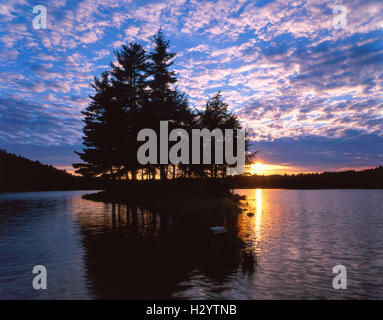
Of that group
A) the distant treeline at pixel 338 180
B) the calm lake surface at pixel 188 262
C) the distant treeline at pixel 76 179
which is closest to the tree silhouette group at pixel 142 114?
the calm lake surface at pixel 188 262

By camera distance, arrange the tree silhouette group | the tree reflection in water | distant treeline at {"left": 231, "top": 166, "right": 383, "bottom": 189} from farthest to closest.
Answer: distant treeline at {"left": 231, "top": 166, "right": 383, "bottom": 189} → the tree silhouette group → the tree reflection in water

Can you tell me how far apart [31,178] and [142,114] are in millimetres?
149126

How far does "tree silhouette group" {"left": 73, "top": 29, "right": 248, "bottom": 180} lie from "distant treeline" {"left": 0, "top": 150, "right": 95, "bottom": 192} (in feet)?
372

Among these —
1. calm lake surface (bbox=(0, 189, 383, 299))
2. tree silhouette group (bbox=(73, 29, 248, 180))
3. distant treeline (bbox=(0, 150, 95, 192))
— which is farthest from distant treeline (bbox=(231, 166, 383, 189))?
calm lake surface (bbox=(0, 189, 383, 299))

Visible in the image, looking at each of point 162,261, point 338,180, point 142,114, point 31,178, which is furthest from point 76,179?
point 162,261

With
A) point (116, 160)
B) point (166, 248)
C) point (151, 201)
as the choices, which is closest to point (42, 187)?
point (116, 160)

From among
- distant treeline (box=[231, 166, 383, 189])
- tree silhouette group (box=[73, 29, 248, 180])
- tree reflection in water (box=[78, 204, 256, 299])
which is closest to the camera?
tree reflection in water (box=[78, 204, 256, 299])

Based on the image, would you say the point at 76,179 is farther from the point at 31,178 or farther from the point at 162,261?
the point at 162,261

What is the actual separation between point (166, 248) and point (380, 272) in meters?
9.83

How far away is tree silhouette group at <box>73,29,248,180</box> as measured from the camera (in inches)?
1619

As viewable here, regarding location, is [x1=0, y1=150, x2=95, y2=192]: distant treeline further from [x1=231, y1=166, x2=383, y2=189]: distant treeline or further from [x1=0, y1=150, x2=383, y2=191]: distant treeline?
[x1=231, y1=166, x2=383, y2=189]: distant treeline

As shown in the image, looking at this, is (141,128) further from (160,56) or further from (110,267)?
(110,267)

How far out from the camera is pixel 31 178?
160375 millimetres

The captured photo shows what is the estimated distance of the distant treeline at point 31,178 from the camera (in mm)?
154625
